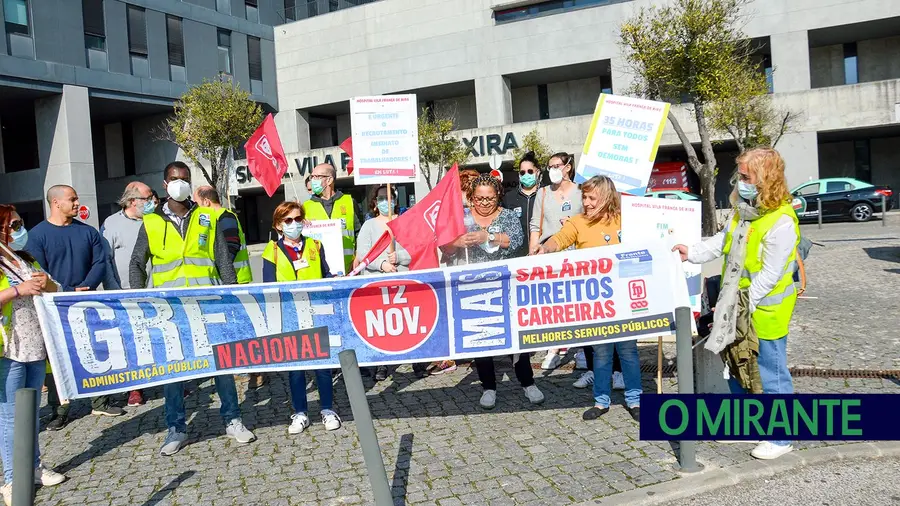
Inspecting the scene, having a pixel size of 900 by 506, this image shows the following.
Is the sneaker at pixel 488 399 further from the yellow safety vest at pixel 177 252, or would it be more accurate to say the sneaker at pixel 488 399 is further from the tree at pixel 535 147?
the tree at pixel 535 147

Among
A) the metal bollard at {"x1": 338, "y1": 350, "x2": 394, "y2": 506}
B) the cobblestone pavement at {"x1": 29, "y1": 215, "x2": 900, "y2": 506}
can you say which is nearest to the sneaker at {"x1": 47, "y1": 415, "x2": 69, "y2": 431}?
the cobblestone pavement at {"x1": 29, "y1": 215, "x2": 900, "y2": 506}

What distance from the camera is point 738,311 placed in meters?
4.31

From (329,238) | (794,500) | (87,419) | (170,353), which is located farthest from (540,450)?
(87,419)

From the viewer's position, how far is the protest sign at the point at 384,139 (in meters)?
7.98

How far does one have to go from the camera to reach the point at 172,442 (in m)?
5.30

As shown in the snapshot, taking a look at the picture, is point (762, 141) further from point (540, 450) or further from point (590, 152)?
point (540, 450)

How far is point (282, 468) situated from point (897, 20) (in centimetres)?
3350

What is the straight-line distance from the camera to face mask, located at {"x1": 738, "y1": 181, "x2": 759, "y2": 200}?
172 inches

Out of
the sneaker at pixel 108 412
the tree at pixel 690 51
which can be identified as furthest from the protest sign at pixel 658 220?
the tree at pixel 690 51

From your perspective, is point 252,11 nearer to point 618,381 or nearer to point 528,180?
point 528,180

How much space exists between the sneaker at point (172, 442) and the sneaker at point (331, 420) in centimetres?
110

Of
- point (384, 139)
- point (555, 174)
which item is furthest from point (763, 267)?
point (384, 139)

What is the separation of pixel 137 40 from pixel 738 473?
33.1 m

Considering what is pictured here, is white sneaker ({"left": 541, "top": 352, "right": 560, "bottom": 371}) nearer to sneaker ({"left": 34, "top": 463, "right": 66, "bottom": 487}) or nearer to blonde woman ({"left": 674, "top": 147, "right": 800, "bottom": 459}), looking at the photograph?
blonde woman ({"left": 674, "top": 147, "right": 800, "bottom": 459})
